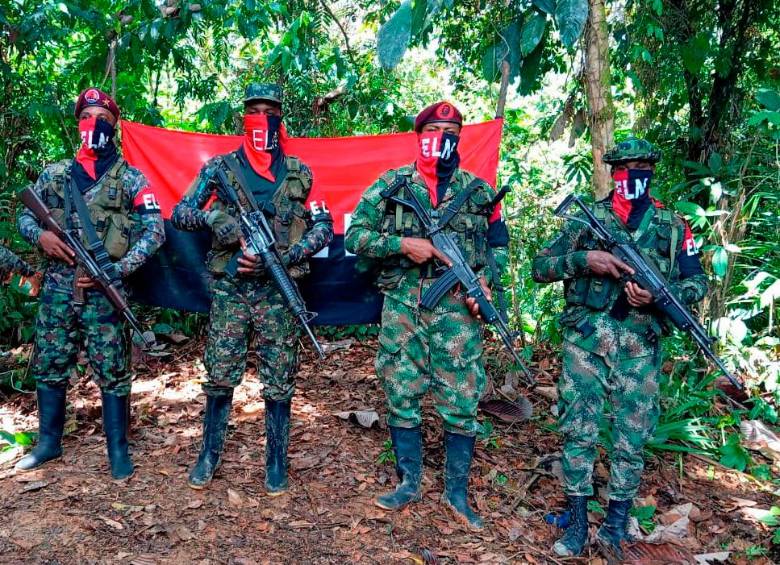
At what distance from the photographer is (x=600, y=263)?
11.2ft

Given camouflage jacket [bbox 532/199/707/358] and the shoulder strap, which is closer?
camouflage jacket [bbox 532/199/707/358]

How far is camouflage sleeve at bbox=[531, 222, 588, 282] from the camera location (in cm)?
353

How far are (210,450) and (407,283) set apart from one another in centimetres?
163

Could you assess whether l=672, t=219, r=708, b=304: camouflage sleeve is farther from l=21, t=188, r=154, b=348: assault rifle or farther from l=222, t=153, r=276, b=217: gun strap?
l=21, t=188, r=154, b=348: assault rifle

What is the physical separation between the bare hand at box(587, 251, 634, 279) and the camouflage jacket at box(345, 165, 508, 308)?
640mm

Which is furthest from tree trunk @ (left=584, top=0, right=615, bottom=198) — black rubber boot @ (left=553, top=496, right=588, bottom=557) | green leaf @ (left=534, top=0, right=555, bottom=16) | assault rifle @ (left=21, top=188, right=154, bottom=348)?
assault rifle @ (left=21, top=188, right=154, bottom=348)

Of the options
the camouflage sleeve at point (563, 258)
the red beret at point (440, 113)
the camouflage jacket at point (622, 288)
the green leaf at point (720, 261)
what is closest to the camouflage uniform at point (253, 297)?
the red beret at point (440, 113)

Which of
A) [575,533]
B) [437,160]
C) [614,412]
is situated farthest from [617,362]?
[437,160]

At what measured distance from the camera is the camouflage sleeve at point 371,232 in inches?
142

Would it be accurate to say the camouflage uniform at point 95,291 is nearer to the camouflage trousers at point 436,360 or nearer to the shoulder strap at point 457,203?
the camouflage trousers at point 436,360

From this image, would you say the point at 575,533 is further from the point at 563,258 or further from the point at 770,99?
the point at 770,99

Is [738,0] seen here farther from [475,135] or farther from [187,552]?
[187,552]

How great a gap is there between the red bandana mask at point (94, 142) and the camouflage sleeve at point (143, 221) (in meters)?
0.19

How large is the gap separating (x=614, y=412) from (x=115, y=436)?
3063 millimetres
